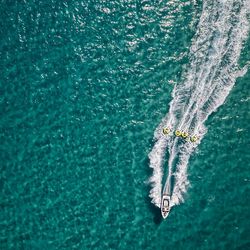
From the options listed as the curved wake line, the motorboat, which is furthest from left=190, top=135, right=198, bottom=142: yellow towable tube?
the motorboat

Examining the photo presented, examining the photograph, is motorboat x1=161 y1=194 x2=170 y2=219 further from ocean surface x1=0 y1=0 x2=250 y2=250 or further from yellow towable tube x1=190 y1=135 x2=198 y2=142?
yellow towable tube x1=190 y1=135 x2=198 y2=142

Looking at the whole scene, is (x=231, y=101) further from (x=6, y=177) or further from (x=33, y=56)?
(x=6, y=177)

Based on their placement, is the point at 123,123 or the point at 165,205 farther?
the point at 123,123

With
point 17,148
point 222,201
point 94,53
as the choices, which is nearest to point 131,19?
point 94,53

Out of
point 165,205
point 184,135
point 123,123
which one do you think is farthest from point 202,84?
point 165,205

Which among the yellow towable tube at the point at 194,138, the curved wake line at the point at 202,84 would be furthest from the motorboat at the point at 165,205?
the yellow towable tube at the point at 194,138

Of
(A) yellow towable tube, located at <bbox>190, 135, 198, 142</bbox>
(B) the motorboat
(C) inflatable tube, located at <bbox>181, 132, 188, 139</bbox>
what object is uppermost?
(C) inflatable tube, located at <bbox>181, 132, 188, 139</bbox>

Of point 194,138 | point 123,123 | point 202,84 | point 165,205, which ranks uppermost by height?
point 202,84

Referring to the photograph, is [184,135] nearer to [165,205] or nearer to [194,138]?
[194,138]
